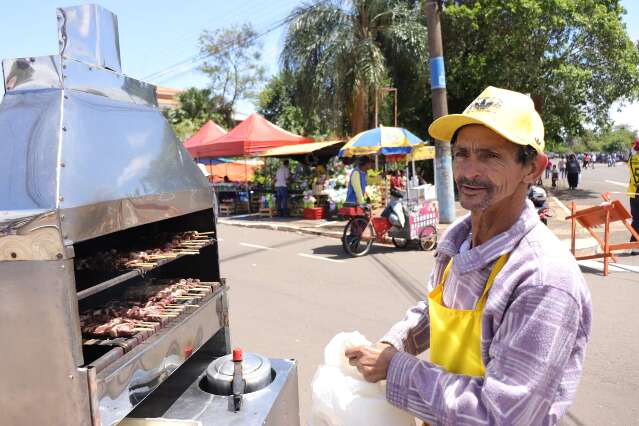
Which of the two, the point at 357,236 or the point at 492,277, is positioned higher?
the point at 492,277

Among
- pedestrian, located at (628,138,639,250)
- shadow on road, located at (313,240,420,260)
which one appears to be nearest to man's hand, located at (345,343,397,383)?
shadow on road, located at (313,240,420,260)

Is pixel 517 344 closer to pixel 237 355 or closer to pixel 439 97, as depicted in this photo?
pixel 237 355

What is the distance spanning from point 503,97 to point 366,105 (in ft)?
56.4

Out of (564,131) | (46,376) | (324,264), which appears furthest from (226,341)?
(564,131)

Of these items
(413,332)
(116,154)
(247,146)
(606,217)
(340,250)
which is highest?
(247,146)

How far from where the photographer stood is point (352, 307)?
5.66m

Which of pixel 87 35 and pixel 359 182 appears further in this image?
→ pixel 359 182

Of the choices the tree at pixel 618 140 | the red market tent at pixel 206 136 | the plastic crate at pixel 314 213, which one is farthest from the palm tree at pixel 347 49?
the tree at pixel 618 140

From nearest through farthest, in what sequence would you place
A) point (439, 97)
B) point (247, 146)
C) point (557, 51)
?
point (439, 97) → point (247, 146) → point (557, 51)

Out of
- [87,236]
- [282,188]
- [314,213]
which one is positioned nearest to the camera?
[87,236]

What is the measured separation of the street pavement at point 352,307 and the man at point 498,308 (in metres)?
2.25

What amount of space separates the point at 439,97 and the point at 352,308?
6.62m

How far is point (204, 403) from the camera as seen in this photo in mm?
2145

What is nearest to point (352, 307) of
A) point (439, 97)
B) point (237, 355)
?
point (237, 355)
